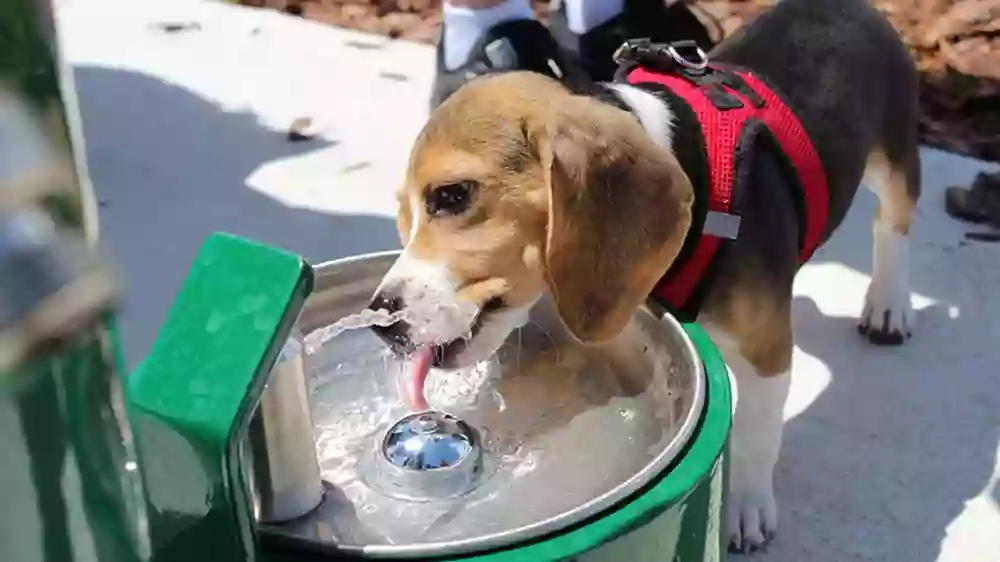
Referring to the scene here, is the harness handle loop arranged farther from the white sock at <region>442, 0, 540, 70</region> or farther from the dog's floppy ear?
the white sock at <region>442, 0, 540, 70</region>

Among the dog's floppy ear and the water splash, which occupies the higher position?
the dog's floppy ear

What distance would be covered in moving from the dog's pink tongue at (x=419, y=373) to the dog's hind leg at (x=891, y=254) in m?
1.13

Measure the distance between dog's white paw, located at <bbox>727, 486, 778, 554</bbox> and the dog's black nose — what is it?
0.62 metres

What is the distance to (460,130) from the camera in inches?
57.9

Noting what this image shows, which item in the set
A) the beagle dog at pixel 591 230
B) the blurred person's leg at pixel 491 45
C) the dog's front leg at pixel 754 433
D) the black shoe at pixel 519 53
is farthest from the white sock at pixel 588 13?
the dog's front leg at pixel 754 433

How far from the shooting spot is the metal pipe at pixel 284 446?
0.91 meters

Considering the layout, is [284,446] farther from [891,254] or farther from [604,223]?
[891,254]

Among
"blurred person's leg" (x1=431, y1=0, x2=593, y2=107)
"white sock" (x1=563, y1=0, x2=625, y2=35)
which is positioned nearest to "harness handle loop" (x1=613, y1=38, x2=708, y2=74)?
"blurred person's leg" (x1=431, y1=0, x2=593, y2=107)

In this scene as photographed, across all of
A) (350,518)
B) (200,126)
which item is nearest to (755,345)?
(350,518)

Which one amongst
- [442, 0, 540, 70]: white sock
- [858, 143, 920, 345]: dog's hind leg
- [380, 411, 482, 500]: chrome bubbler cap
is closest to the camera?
[380, 411, 482, 500]: chrome bubbler cap

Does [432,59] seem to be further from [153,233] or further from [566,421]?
[566,421]

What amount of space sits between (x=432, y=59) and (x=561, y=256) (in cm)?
224

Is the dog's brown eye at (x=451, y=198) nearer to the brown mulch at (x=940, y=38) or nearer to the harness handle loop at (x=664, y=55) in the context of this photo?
the harness handle loop at (x=664, y=55)

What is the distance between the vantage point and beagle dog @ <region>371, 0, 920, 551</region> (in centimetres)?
139
